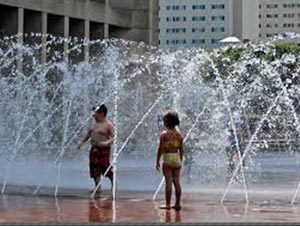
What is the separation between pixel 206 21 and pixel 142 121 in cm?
11980

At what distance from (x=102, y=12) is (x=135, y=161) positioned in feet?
58.0

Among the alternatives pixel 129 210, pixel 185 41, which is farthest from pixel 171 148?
pixel 185 41

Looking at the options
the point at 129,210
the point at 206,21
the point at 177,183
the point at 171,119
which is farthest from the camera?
the point at 206,21

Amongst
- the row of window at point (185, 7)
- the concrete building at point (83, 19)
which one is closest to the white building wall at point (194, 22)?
the row of window at point (185, 7)

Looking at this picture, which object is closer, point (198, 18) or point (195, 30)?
point (198, 18)

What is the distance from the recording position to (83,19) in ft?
127

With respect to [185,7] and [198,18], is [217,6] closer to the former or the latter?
[198,18]

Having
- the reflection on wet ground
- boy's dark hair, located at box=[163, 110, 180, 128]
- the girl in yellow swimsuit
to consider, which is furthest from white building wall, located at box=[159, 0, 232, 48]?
boy's dark hair, located at box=[163, 110, 180, 128]

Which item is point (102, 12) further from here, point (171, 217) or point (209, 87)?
point (171, 217)

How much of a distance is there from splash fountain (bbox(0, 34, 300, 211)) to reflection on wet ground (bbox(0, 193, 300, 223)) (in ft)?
3.09

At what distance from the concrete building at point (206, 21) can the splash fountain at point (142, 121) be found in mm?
108865

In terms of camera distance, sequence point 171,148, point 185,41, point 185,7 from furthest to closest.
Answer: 1. point 185,41
2. point 185,7
3. point 171,148

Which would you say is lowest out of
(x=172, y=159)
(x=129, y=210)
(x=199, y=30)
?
(x=129, y=210)

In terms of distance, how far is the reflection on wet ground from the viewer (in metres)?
10.4
